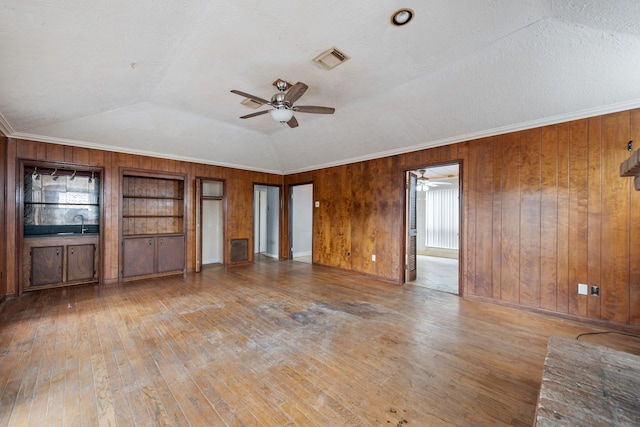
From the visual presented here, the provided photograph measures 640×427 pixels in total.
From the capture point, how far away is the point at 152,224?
18.5ft

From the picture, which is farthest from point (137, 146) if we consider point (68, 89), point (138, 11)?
point (138, 11)

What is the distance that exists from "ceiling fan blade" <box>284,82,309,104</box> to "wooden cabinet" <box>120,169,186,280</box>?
3.90 meters

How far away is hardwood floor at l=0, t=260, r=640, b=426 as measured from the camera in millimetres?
1721

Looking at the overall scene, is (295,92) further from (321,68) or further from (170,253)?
(170,253)

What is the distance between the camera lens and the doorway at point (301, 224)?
7.57 m

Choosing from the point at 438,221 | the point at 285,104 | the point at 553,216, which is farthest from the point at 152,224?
the point at 438,221

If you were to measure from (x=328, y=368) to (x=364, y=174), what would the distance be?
162 inches

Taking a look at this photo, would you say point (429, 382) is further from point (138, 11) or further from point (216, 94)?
point (216, 94)

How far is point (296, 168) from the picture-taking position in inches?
274

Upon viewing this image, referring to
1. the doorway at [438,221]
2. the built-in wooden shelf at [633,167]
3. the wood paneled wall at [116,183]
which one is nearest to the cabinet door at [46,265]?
the wood paneled wall at [116,183]

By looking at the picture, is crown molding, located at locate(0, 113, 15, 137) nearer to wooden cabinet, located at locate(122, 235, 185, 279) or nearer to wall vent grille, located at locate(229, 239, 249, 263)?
wooden cabinet, located at locate(122, 235, 185, 279)

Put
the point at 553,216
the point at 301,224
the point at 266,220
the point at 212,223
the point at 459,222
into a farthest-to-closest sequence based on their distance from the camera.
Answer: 1. the point at 266,220
2. the point at 301,224
3. the point at 212,223
4. the point at 459,222
5. the point at 553,216

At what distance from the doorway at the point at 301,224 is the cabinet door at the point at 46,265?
469cm

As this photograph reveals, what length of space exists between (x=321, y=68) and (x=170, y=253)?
4.77 m
